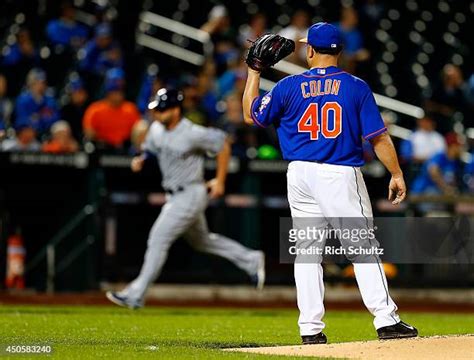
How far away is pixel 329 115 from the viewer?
740cm

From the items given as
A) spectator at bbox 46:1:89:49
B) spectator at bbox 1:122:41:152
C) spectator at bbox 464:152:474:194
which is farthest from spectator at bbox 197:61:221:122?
spectator at bbox 464:152:474:194

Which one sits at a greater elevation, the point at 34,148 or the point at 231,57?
the point at 231,57

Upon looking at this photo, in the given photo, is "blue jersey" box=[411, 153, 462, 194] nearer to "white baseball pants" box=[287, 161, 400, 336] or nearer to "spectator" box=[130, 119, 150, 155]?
"spectator" box=[130, 119, 150, 155]

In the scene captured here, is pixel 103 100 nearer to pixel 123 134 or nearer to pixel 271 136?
pixel 123 134

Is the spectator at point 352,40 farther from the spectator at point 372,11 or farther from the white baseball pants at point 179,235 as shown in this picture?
the white baseball pants at point 179,235

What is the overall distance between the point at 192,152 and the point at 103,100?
354 centimetres

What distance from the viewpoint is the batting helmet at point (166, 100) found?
11.6 m

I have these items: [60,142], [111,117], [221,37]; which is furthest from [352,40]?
[60,142]

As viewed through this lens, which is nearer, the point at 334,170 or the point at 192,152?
the point at 334,170

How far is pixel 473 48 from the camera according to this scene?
20.0 meters

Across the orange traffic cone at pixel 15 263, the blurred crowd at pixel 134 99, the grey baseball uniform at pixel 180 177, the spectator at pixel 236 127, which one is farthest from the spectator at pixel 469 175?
the orange traffic cone at pixel 15 263

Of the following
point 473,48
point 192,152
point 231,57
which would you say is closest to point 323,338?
point 192,152

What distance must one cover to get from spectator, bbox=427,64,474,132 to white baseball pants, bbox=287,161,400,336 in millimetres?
10161

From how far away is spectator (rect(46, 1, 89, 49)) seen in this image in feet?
53.7
